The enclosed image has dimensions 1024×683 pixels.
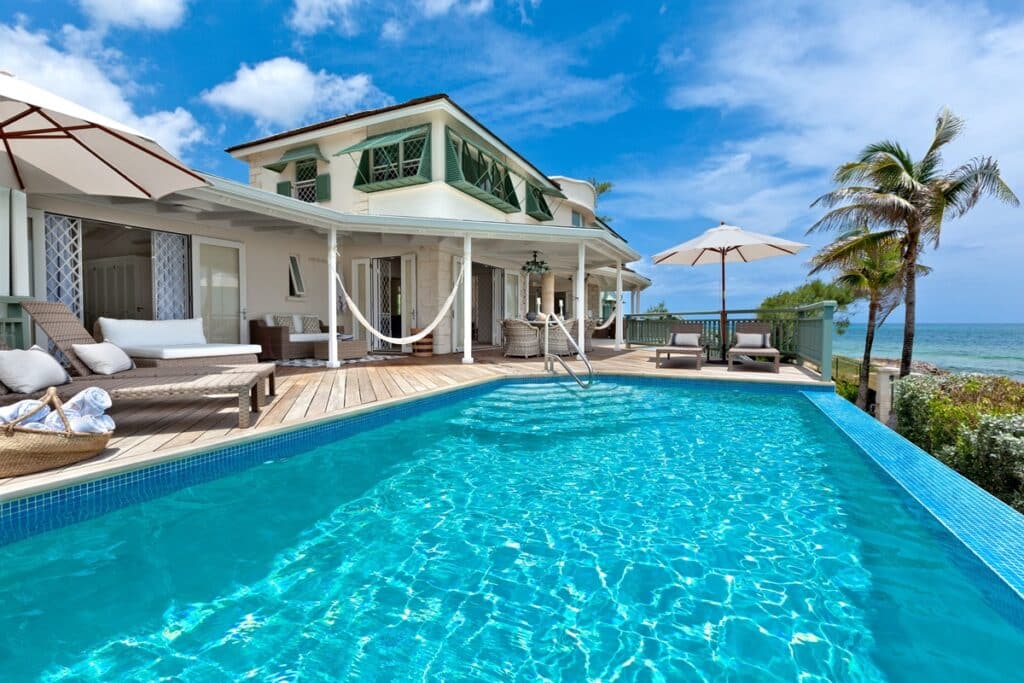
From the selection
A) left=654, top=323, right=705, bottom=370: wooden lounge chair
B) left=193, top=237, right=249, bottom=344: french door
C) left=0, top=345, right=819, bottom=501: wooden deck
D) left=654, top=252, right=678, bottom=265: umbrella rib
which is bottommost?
left=0, top=345, right=819, bottom=501: wooden deck

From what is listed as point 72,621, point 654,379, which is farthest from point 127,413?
point 654,379

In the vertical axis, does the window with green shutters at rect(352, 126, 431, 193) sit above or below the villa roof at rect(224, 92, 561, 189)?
below

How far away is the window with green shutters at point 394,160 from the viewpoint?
9.61 meters

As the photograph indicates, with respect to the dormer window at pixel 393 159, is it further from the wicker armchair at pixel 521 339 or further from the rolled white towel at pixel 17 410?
the rolled white towel at pixel 17 410

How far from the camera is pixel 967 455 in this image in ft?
12.3

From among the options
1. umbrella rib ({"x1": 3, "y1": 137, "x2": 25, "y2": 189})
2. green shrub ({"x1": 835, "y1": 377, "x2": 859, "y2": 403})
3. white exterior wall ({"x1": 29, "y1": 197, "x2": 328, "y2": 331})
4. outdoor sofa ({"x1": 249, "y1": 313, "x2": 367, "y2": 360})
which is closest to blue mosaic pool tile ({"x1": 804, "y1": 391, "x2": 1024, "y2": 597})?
umbrella rib ({"x1": 3, "y1": 137, "x2": 25, "y2": 189})

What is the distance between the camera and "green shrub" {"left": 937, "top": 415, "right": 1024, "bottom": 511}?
3225mm

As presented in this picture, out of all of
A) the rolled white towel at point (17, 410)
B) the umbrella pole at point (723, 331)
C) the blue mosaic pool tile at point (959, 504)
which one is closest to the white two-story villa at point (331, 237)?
the umbrella pole at point (723, 331)

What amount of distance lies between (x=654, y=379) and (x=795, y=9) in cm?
573

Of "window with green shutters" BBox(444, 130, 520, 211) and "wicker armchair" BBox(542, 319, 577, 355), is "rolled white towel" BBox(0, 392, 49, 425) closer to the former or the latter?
"wicker armchair" BBox(542, 319, 577, 355)

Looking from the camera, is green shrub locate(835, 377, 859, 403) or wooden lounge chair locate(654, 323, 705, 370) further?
green shrub locate(835, 377, 859, 403)

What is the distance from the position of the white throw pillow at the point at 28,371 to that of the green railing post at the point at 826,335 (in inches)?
332

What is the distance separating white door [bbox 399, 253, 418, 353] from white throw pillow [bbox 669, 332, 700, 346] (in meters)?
5.54

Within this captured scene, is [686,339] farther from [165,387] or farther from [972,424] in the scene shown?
[165,387]
